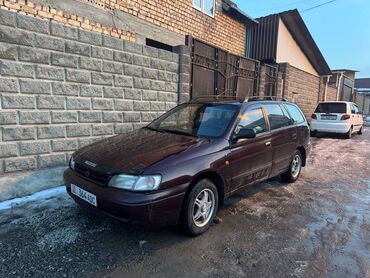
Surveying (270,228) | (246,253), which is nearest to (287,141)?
(270,228)

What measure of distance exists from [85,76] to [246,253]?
388 centimetres

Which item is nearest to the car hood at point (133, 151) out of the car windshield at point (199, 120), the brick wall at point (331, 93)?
the car windshield at point (199, 120)

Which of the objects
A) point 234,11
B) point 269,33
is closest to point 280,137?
point 234,11

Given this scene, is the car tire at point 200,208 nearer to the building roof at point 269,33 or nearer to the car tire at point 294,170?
the car tire at point 294,170

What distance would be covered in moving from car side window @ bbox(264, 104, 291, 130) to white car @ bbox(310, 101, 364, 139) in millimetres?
8267

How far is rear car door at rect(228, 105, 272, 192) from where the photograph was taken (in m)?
3.81

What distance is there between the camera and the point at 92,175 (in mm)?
3182

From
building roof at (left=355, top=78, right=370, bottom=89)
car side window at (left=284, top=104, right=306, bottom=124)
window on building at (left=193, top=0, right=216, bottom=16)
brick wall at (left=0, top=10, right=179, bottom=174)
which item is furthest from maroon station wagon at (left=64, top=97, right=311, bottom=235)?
building roof at (left=355, top=78, right=370, bottom=89)

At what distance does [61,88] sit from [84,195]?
89.2 inches

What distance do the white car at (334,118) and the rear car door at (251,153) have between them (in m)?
9.28

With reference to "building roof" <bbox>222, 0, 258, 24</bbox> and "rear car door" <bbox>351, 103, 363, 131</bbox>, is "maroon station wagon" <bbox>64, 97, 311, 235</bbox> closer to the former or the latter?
"building roof" <bbox>222, 0, 258, 24</bbox>

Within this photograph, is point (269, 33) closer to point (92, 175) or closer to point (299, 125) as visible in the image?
point (299, 125)

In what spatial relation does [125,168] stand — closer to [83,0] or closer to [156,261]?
[156,261]

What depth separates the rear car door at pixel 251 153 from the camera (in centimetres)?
381
